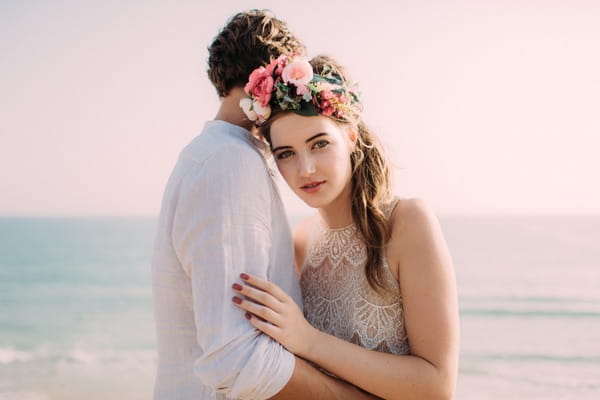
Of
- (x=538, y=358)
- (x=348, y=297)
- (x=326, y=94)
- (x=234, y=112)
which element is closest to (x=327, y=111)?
(x=326, y=94)

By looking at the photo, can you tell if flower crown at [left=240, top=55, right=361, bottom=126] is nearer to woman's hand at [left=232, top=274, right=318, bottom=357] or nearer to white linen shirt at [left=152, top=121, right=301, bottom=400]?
white linen shirt at [left=152, top=121, right=301, bottom=400]

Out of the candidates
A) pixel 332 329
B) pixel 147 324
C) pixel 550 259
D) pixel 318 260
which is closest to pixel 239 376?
pixel 332 329

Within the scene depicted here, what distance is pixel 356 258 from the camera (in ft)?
10.4

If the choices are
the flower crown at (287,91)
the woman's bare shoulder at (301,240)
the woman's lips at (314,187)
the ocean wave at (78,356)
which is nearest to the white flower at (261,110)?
the flower crown at (287,91)

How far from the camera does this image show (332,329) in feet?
10.2

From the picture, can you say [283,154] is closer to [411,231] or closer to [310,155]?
[310,155]

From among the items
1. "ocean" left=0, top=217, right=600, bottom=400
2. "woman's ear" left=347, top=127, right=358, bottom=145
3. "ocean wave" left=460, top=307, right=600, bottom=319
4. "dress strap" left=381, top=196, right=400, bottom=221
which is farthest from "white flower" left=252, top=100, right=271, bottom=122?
"ocean wave" left=460, top=307, right=600, bottom=319

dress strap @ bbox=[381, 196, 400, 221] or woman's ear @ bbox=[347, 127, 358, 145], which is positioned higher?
woman's ear @ bbox=[347, 127, 358, 145]

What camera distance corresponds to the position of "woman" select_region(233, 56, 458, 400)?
8.71ft

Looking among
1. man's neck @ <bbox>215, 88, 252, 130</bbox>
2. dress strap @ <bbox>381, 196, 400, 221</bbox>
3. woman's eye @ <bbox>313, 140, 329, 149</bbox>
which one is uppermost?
man's neck @ <bbox>215, 88, 252, 130</bbox>

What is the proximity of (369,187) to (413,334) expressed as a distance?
2.51 feet

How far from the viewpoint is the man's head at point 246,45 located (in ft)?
9.11

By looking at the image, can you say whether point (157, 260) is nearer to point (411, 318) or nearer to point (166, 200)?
point (166, 200)

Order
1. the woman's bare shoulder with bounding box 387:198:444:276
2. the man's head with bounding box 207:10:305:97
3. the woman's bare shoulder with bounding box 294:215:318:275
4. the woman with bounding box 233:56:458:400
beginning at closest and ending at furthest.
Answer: the woman with bounding box 233:56:458:400 → the man's head with bounding box 207:10:305:97 → the woman's bare shoulder with bounding box 387:198:444:276 → the woman's bare shoulder with bounding box 294:215:318:275
